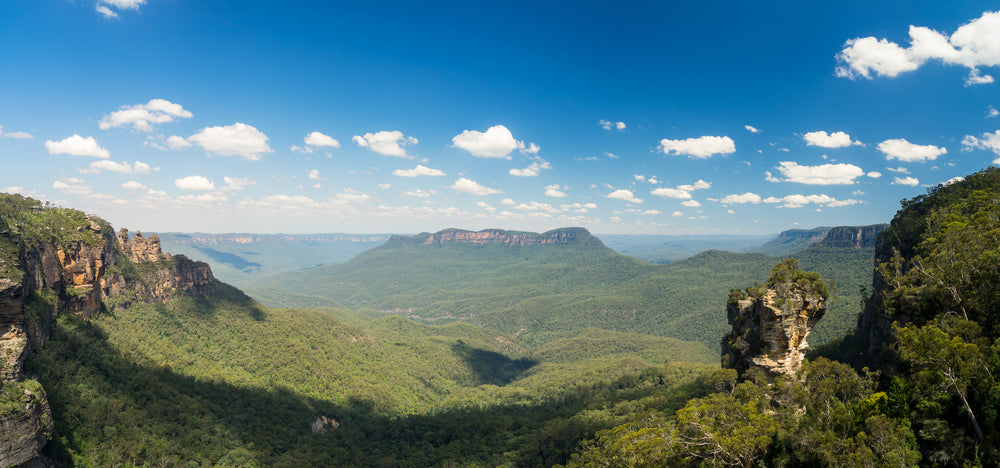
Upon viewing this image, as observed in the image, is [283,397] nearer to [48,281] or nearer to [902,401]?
[48,281]

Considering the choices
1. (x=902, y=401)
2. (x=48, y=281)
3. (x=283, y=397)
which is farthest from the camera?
(x=283, y=397)

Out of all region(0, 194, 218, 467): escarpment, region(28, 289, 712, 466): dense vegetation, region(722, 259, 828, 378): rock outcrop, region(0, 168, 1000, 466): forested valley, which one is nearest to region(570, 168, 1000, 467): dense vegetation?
region(0, 168, 1000, 466): forested valley

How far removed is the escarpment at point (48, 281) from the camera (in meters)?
35.8

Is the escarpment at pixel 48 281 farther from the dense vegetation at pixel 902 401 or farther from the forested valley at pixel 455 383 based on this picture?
A: the dense vegetation at pixel 902 401

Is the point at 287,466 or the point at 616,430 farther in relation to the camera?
the point at 287,466

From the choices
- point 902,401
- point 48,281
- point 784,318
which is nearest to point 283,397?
point 48,281

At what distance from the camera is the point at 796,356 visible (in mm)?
34969

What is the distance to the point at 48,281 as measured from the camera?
2394 inches

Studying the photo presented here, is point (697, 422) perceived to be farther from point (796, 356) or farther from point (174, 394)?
point (174, 394)

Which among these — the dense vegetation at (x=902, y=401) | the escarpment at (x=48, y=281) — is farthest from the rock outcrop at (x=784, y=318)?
the escarpment at (x=48, y=281)

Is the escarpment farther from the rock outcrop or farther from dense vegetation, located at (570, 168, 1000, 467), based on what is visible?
the rock outcrop

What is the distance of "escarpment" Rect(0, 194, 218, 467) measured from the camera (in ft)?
118

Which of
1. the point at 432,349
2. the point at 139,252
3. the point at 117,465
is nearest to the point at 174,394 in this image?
the point at 117,465

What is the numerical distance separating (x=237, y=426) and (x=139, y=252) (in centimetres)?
6348
